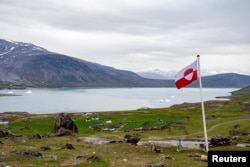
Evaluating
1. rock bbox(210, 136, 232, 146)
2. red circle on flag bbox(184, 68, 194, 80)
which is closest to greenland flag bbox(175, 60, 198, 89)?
red circle on flag bbox(184, 68, 194, 80)

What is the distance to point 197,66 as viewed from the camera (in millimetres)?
23609

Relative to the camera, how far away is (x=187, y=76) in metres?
24.1

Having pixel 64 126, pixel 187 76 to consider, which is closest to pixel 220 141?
pixel 187 76

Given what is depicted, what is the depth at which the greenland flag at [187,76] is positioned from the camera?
23.8 meters

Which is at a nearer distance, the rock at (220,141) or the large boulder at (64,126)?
the rock at (220,141)

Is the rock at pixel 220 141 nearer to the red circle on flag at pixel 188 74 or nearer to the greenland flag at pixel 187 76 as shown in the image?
the greenland flag at pixel 187 76

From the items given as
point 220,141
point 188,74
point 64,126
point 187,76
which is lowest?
point 220,141

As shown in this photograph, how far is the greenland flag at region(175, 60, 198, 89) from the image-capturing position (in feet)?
78.0

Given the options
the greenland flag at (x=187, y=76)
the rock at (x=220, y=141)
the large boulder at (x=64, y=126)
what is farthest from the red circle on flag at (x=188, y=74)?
the large boulder at (x=64, y=126)

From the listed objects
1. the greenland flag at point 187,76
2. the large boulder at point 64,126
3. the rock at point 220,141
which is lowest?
the rock at point 220,141

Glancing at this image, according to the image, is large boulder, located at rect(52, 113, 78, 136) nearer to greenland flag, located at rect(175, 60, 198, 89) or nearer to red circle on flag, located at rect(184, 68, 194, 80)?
greenland flag, located at rect(175, 60, 198, 89)

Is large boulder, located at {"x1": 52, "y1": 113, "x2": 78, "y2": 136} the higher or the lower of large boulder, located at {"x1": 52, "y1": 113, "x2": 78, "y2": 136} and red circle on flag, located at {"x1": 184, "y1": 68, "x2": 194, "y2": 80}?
the lower

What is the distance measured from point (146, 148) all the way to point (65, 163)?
52.7ft

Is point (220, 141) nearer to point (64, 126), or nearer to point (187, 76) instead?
point (187, 76)
